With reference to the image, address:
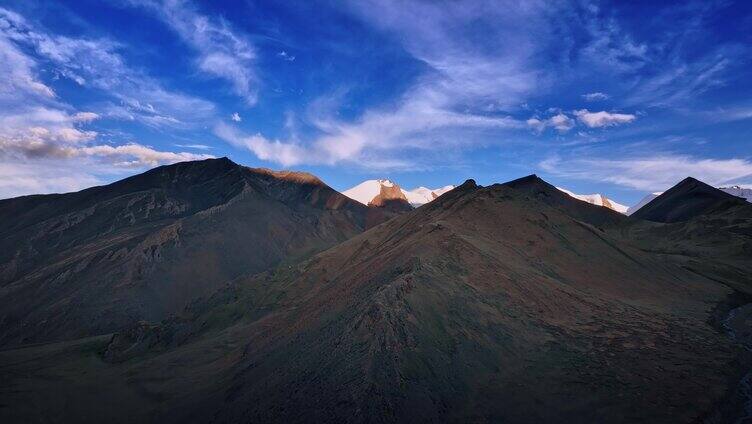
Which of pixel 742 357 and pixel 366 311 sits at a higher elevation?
pixel 366 311

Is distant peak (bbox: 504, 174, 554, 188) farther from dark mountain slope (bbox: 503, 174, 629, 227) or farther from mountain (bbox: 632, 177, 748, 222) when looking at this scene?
mountain (bbox: 632, 177, 748, 222)

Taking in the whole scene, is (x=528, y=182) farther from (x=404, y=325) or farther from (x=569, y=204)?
(x=404, y=325)

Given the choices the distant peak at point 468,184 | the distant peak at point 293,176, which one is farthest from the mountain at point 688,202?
the distant peak at point 293,176

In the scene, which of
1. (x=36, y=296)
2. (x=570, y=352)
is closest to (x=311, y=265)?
(x=570, y=352)

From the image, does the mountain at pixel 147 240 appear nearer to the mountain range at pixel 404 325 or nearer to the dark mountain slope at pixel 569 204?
the mountain range at pixel 404 325

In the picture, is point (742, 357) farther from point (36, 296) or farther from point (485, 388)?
point (36, 296)

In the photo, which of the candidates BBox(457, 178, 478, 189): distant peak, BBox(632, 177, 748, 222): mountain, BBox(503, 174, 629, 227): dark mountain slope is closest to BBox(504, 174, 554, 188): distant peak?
BBox(503, 174, 629, 227): dark mountain slope
